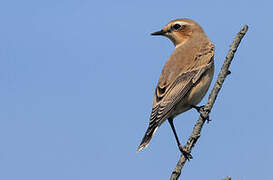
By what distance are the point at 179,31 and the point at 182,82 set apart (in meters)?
2.73

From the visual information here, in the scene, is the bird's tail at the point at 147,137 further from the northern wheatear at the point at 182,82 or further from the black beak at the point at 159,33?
the black beak at the point at 159,33

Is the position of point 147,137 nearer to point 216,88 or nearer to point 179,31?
point 216,88

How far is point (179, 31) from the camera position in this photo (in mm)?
10844

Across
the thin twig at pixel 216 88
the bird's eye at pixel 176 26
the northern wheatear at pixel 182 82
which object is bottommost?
the thin twig at pixel 216 88

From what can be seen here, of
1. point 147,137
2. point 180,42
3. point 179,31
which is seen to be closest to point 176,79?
point 147,137

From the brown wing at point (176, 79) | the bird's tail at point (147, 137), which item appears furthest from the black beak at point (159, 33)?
the bird's tail at point (147, 137)

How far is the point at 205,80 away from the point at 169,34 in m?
2.58

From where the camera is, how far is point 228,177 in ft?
9.83

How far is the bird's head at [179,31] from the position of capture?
1082cm

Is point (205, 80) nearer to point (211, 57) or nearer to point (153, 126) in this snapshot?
point (211, 57)

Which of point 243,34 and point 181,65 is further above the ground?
point 181,65

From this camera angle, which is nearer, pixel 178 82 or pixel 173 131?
pixel 173 131

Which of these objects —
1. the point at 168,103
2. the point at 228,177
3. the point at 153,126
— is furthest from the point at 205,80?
the point at 228,177

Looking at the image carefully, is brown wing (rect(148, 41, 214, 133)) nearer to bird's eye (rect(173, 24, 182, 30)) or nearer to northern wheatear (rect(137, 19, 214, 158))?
northern wheatear (rect(137, 19, 214, 158))
